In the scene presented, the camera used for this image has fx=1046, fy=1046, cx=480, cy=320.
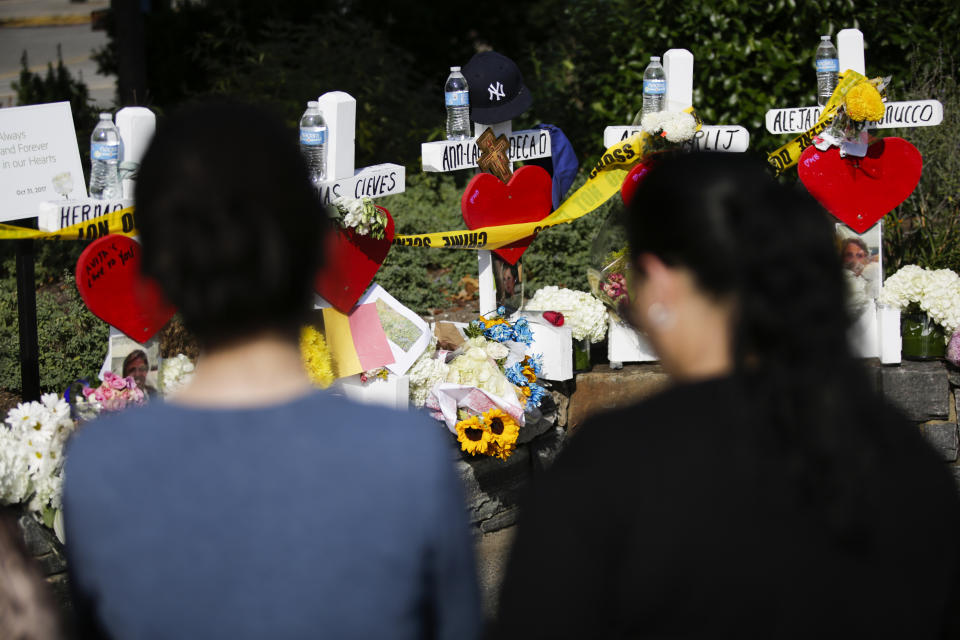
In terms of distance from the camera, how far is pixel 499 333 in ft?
13.3

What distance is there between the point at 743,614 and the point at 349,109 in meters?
2.77

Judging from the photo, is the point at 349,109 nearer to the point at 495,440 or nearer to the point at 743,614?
the point at 495,440

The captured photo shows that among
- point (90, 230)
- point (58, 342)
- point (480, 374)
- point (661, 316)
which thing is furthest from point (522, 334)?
point (661, 316)

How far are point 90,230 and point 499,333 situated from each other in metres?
1.55

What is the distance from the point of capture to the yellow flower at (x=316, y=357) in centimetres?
343

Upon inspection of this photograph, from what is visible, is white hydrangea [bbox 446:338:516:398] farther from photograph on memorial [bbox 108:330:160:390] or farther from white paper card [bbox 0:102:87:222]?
white paper card [bbox 0:102:87:222]

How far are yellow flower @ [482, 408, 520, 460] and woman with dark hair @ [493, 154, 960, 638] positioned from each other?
7.62 ft

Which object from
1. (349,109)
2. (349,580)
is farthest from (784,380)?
(349,109)

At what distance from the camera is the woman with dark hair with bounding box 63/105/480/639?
1236 mm

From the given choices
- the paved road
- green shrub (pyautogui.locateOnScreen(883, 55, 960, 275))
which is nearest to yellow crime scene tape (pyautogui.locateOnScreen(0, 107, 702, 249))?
green shrub (pyautogui.locateOnScreen(883, 55, 960, 275))

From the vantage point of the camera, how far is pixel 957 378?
4355mm

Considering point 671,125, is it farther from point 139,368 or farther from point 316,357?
point 139,368

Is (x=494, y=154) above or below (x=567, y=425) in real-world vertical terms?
above

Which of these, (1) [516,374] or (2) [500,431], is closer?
(2) [500,431]
